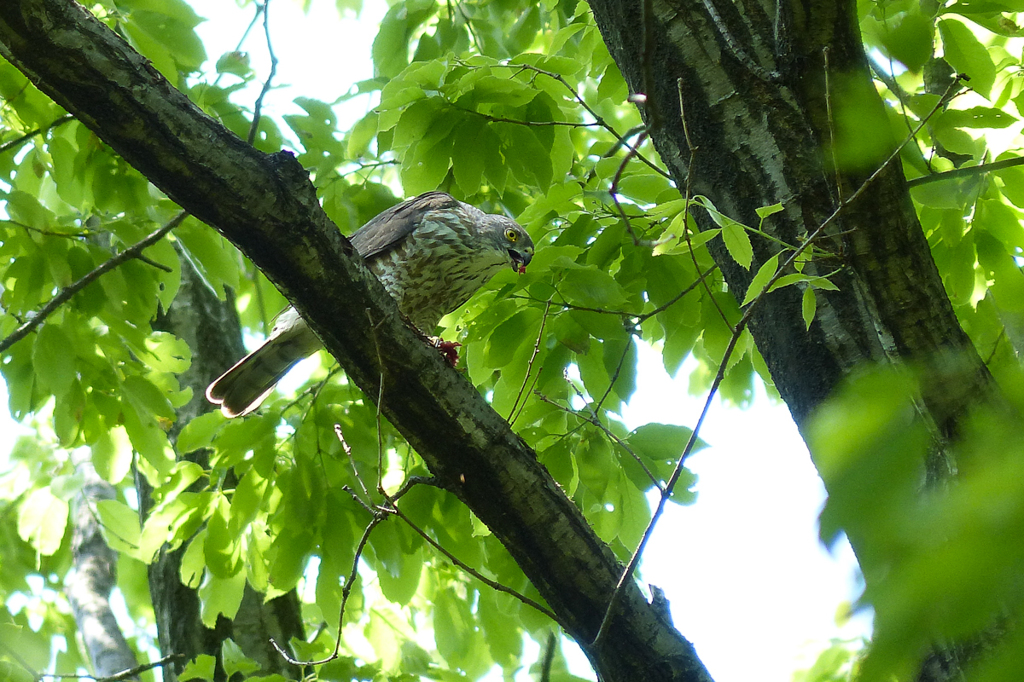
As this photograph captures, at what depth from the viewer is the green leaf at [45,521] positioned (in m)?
3.54

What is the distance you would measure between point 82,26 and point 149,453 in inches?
65.9

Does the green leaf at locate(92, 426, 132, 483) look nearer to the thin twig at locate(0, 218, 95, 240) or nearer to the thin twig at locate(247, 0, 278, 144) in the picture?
the thin twig at locate(0, 218, 95, 240)

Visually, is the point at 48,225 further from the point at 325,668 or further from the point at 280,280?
the point at 325,668

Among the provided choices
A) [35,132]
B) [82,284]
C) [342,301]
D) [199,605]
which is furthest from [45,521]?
[342,301]

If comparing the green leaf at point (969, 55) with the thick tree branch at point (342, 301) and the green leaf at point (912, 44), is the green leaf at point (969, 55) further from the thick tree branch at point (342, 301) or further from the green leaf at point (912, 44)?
the thick tree branch at point (342, 301)

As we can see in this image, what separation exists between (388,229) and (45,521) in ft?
6.14

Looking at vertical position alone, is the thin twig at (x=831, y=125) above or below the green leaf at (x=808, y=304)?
above

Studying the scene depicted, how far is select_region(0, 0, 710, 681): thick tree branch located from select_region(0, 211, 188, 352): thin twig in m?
1.16

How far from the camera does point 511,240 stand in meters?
4.02

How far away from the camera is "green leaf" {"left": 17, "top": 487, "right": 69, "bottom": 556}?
3.54 m

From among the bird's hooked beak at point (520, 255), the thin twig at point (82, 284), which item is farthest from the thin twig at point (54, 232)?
the bird's hooked beak at point (520, 255)

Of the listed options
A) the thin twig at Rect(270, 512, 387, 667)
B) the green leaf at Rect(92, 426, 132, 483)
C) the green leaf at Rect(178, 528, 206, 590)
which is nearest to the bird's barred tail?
the green leaf at Rect(92, 426, 132, 483)

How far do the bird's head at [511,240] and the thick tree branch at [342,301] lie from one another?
1976mm

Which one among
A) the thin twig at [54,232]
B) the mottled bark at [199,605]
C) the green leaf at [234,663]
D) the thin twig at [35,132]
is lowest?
the green leaf at [234,663]
